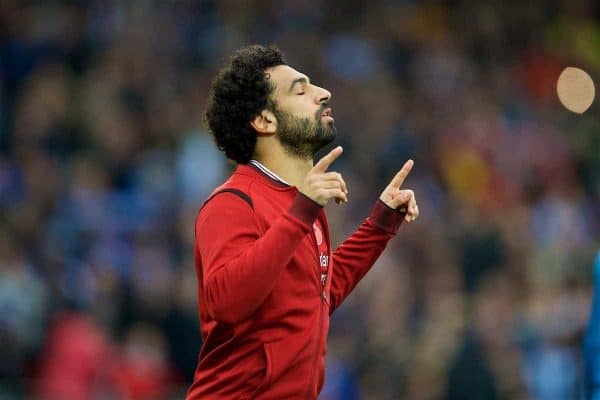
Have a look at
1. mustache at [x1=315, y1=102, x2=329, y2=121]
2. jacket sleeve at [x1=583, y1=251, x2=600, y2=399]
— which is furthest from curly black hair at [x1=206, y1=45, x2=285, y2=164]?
jacket sleeve at [x1=583, y1=251, x2=600, y2=399]

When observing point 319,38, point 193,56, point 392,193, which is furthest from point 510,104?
point 392,193

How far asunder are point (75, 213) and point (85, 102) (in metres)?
1.62

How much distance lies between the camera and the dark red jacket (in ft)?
13.9

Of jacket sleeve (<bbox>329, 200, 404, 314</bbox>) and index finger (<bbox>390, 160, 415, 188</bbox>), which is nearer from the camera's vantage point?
index finger (<bbox>390, 160, 415, 188</bbox>)

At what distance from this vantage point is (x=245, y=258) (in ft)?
13.9

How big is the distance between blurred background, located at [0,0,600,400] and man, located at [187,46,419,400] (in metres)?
3.75

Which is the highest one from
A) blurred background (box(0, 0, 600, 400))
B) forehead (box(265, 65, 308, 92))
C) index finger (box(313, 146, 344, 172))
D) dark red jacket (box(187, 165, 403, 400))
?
forehead (box(265, 65, 308, 92))

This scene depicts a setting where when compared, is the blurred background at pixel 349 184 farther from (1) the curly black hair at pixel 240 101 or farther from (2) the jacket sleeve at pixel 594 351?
(1) the curly black hair at pixel 240 101

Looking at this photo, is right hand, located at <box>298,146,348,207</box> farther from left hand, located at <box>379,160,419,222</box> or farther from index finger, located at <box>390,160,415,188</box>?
left hand, located at <box>379,160,419,222</box>

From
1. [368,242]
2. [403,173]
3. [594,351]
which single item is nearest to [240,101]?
[403,173]

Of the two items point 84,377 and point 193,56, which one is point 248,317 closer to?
point 84,377

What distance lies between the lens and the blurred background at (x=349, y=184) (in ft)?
29.1

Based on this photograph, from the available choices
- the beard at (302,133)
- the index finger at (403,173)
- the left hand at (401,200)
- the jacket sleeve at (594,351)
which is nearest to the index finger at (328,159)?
the beard at (302,133)

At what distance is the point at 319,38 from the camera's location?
44.3 ft
